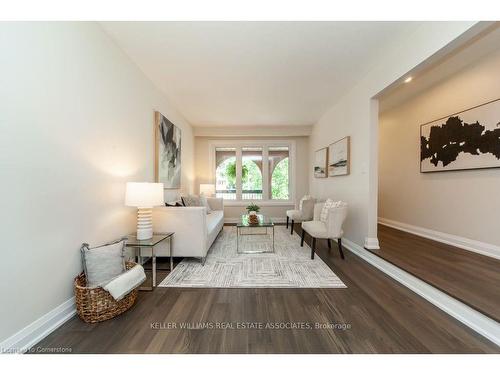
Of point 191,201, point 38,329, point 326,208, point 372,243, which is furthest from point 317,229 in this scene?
point 38,329

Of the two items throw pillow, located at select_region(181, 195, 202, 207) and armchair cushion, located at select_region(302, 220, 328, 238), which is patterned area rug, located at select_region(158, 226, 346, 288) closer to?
armchair cushion, located at select_region(302, 220, 328, 238)

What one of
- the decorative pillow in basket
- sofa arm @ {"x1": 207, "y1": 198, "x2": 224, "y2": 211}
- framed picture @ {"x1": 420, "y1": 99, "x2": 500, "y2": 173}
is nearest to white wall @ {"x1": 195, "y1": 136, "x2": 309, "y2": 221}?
sofa arm @ {"x1": 207, "y1": 198, "x2": 224, "y2": 211}

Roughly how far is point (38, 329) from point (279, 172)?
5.15m

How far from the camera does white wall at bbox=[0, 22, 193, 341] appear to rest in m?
1.21

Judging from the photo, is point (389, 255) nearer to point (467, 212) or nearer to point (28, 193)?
point (467, 212)

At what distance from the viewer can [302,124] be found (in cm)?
516

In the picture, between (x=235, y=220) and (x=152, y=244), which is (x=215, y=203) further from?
(x=152, y=244)

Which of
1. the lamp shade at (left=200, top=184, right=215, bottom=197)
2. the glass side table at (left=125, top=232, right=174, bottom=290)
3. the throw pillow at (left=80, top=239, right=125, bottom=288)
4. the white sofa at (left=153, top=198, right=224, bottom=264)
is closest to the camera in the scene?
the throw pillow at (left=80, top=239, right=125, bottom=288)

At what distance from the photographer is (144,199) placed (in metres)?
2.09

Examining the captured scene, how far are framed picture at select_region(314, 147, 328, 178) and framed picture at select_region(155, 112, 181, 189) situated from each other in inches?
124

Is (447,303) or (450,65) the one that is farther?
(450,65)

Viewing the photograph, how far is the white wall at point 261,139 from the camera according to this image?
5.56 meters

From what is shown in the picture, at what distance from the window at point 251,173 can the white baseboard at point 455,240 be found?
2.73m
